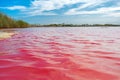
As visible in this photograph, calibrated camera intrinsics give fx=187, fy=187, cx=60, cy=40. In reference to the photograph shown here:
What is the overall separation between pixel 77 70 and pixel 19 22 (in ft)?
135

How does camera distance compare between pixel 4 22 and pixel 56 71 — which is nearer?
pixel 56 71

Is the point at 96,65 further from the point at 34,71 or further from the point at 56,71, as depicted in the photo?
the point at 34,71

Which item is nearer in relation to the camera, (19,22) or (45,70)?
(45,70)

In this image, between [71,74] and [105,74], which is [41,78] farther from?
[105,74]

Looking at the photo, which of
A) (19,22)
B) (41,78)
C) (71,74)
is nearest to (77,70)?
(71,74)

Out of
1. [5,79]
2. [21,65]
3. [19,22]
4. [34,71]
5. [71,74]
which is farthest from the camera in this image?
[19,22]

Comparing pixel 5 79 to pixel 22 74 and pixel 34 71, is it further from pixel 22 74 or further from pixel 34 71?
pixel 34 71

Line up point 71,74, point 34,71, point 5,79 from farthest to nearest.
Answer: point 34,71, point 71,74, point 5,79

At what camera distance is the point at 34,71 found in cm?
301

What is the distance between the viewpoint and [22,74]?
2.85m

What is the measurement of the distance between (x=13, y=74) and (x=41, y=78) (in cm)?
51

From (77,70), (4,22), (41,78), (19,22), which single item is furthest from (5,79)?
(19,22)

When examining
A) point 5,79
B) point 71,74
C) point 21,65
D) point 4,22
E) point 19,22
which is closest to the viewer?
point 5,79

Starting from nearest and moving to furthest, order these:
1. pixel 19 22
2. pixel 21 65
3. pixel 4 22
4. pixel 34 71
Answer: pixel 34 71 → pixel 21 65 → pixel 4 22 → pixel 19 22
